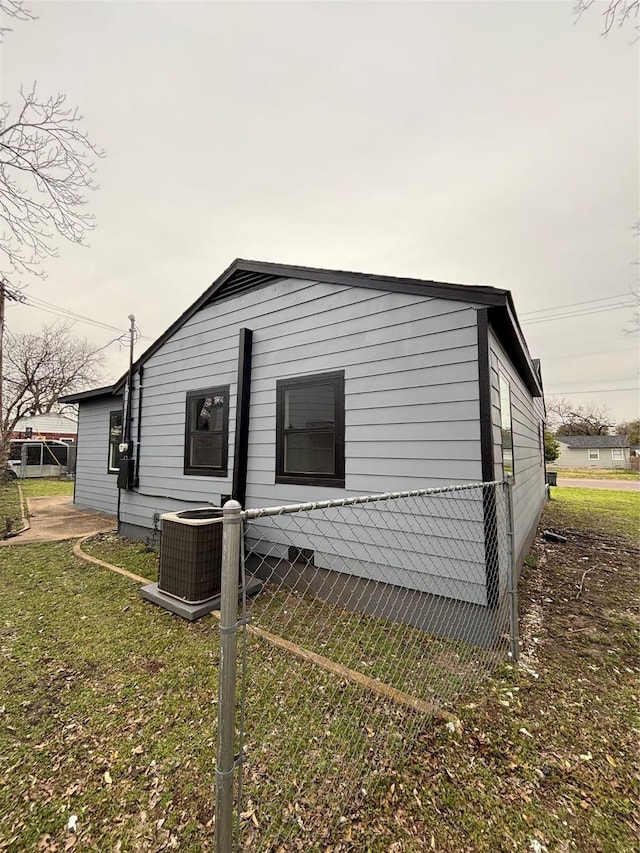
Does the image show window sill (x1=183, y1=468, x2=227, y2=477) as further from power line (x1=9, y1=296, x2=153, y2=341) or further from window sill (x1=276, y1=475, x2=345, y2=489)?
power line (x1=9, y1=296, x2=153, y2=341)

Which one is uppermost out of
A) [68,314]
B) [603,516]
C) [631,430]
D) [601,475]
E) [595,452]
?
[68,314]

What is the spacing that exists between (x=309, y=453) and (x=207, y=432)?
201 centimetres

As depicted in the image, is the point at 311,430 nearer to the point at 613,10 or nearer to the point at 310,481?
the point at 310,481

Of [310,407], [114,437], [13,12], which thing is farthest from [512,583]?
[114,437]

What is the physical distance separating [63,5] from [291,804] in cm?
799

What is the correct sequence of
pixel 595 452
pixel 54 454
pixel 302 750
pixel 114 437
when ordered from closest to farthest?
pixel 302 750 → pixel 114 437 → pixel 54 454 → pixel 595 452

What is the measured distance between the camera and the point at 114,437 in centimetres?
843

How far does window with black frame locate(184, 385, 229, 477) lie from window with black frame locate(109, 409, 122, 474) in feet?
12.2

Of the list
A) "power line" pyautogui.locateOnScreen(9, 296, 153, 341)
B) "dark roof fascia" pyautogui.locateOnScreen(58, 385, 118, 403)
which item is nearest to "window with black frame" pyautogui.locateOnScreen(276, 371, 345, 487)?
"dark roof fascia" pyautogui.locateOnScreen(58, 385, 118, 403)

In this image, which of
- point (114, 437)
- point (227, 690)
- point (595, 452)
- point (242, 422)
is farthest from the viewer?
point (595, 452)

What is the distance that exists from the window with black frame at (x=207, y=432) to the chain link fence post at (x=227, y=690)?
163 inches

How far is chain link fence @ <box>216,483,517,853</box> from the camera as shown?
4.91ft

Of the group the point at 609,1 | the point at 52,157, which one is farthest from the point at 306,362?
the point at 52,157

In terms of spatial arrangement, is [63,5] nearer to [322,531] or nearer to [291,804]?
[322,531]
